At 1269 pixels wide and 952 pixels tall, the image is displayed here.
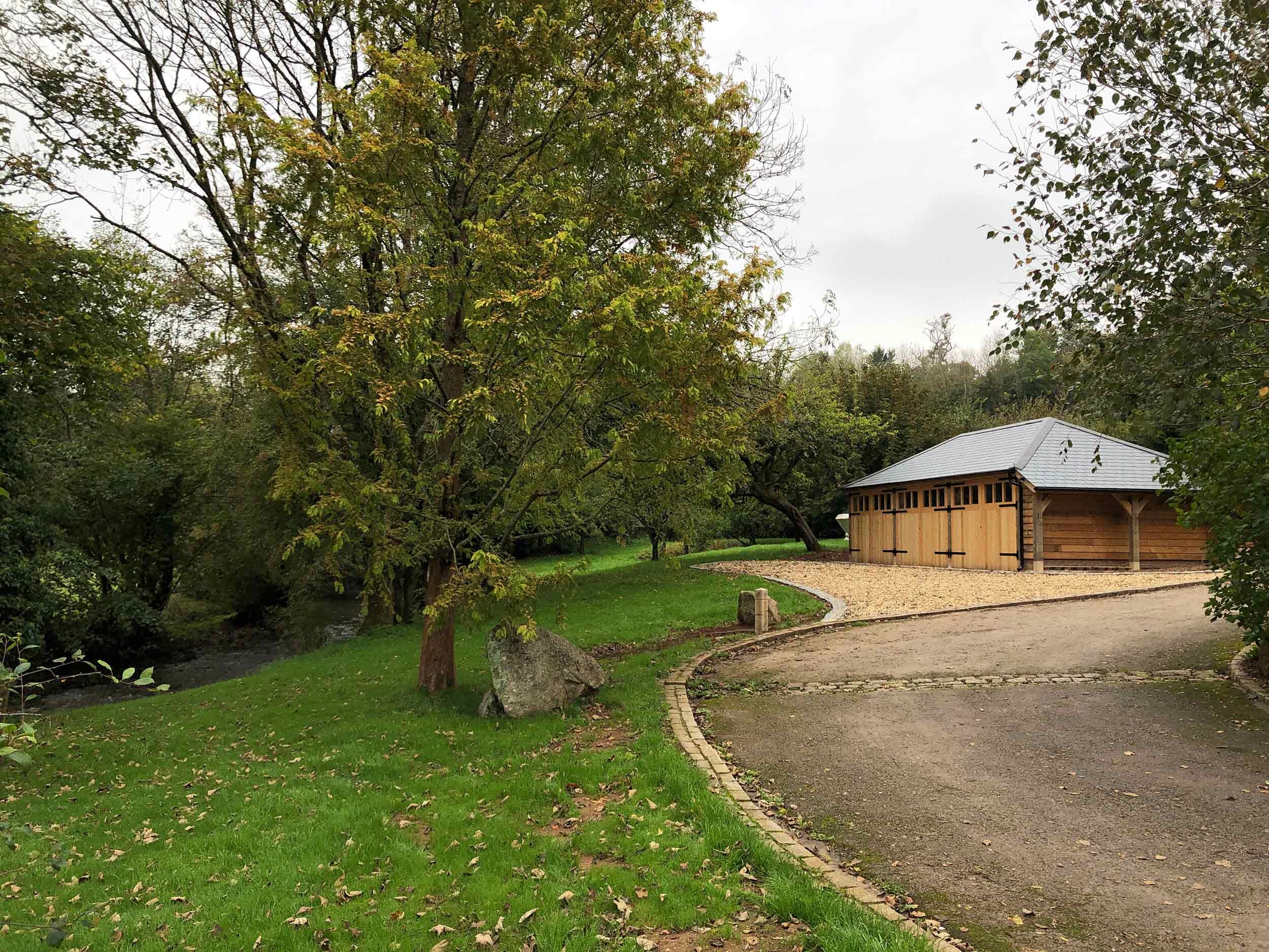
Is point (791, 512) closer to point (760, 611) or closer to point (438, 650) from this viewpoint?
point (760, 611)

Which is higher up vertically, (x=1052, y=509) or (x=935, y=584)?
(x=1052, y=509)

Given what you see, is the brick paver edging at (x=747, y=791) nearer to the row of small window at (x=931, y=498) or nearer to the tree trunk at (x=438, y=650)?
the tree trunk at (x=438, y=650)

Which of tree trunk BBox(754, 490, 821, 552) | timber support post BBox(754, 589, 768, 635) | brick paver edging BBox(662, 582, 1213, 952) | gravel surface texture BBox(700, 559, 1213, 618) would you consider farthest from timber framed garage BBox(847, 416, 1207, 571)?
timber support post BBox(754, 589, 768, 635)

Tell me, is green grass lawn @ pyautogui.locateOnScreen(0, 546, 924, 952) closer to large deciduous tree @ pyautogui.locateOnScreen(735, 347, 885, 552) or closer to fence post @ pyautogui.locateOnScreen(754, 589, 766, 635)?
fence post @ pyautogui.locateOnScreen(754, 589, 766, 635)

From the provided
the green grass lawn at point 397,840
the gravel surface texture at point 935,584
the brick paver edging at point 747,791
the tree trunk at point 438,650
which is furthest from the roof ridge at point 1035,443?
the tree trunk at point 438,650

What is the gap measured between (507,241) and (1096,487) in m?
21.0

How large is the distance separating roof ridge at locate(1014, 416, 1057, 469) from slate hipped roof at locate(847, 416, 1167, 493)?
18mm

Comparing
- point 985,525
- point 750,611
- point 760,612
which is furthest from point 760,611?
point 985,525

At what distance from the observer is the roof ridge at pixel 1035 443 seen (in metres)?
23.2

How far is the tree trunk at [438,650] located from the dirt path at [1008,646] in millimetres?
3904

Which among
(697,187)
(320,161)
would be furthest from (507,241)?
(697,187)

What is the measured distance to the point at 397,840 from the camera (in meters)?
6.02

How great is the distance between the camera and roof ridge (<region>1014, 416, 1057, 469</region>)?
23.2 m

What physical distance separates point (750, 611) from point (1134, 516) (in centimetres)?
1542
